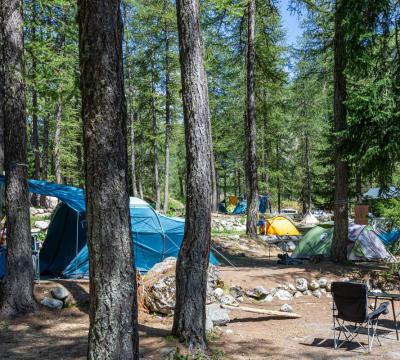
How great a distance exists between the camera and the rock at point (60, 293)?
7.91 m

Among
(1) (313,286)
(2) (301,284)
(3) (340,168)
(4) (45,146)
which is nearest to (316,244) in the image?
(3) (340,168)

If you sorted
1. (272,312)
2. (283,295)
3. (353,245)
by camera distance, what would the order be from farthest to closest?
(353,245), (283,295), (272,312)

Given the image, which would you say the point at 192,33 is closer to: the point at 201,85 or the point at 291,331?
the point at 201,85

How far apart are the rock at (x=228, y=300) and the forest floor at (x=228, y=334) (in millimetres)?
274

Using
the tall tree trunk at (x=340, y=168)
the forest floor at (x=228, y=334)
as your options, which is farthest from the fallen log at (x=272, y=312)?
the tall tree trunk at (x=340, y=168)

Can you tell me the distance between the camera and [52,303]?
7.69 m

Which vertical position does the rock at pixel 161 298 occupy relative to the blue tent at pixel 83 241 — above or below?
below

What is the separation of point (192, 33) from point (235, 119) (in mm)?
24341

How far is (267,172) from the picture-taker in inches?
1076

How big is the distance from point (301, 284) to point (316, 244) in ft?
11.9

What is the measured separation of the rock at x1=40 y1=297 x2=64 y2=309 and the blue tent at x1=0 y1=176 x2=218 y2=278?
80.7 inches

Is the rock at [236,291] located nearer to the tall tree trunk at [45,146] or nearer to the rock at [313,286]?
the rock at [313,286]

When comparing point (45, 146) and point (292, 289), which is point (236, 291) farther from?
point (45, 146)

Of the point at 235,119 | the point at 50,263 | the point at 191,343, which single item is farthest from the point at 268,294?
the point at 235,119
